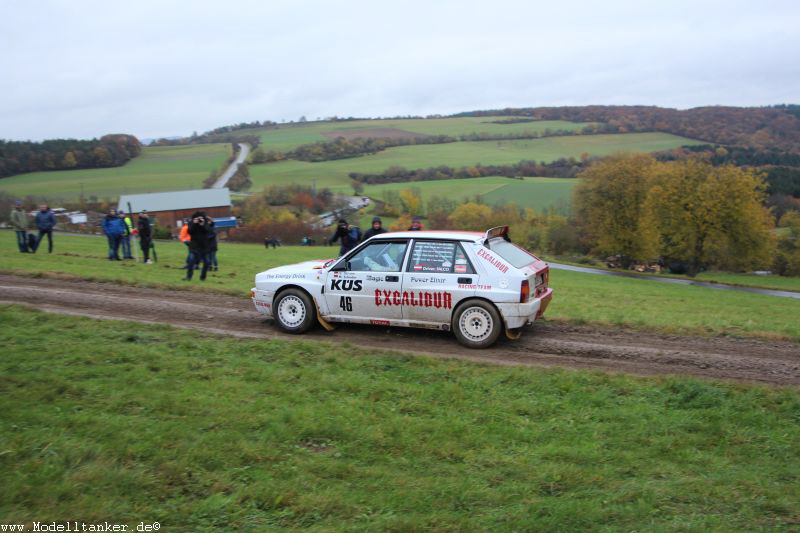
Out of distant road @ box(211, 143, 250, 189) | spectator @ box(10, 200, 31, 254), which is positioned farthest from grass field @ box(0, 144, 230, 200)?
spectator @ box(10, 200, 31, 254)

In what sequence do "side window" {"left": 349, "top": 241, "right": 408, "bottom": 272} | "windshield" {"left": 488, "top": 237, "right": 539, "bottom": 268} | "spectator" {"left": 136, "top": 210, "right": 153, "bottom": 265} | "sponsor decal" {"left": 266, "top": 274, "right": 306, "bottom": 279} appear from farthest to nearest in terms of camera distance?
1. "spectator" {"left": 136, "top": 210, "right": 153, "bottom": 265}
2. "sponsor decal" {"left": 266, "top": 274, "right": 306, "bottom": 279}
3. "side window" {"left": 349, "top": 241, "right": 408, "bottom": 272}
4. "windshield" {"left": 488, "top": 237, "right": 539, "bottom": 268}

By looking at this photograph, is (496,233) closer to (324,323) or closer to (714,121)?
(324,323)

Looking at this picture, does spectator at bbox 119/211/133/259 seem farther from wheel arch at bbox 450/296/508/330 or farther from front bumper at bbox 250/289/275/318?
wheel arch at bbox 450/296/508/330

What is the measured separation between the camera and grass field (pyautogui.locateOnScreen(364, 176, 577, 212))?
65.9m

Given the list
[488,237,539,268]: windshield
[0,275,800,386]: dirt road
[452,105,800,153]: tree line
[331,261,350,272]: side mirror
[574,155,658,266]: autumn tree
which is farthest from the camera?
[452,105,800,153]: tree line

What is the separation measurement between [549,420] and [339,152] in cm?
8512

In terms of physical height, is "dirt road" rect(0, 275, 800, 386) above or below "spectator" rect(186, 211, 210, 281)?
below

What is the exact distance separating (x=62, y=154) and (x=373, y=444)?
76661mm

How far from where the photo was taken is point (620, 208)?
51.6 m

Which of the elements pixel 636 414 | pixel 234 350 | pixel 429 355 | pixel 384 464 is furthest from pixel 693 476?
pixel 234 350

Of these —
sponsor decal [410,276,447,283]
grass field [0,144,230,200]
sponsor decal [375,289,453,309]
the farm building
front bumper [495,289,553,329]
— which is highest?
grass field [0,144,230,200]

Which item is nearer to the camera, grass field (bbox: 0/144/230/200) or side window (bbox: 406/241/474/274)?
side window (bbox: 406/241/474/274)

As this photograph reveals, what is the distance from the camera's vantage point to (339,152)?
8844 cm

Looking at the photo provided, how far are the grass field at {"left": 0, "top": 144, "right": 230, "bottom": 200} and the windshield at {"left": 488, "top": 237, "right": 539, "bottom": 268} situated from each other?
204ft
